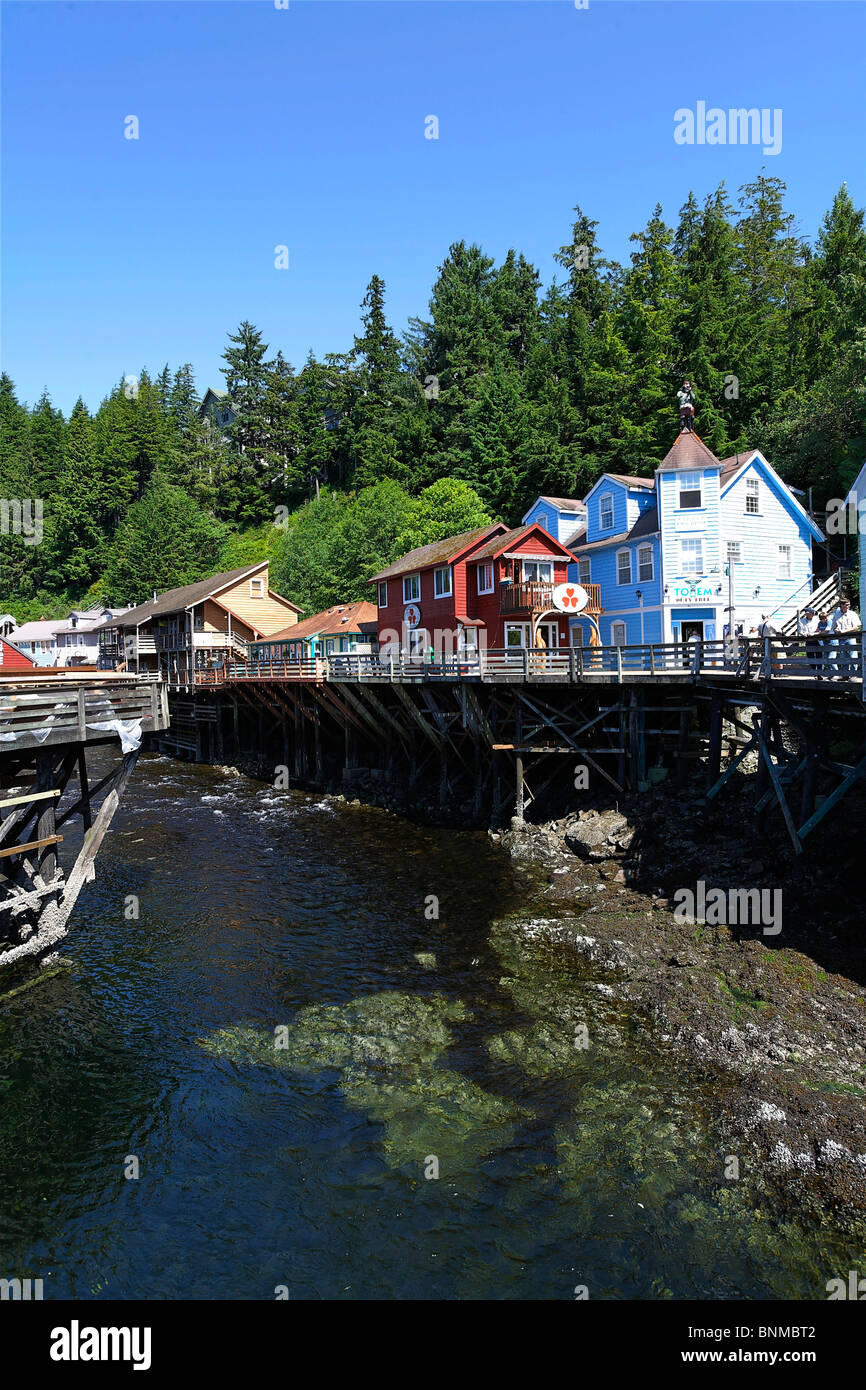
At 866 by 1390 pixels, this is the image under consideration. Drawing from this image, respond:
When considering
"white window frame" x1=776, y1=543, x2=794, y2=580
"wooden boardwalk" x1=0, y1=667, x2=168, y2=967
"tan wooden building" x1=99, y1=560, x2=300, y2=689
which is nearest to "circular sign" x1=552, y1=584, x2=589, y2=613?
"white window frame" x1=776, y1=543, x2=794, y2=580

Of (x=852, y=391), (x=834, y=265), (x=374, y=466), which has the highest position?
(x=834, y=265)

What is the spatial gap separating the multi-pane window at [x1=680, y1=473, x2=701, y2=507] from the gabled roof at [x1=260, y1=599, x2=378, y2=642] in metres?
19.5

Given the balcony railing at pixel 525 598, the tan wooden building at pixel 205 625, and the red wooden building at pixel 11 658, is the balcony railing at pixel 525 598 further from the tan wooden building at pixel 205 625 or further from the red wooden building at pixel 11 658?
the tan wooden building at pixel 205 625

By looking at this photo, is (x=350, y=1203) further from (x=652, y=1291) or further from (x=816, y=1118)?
(x=816, y=1118)

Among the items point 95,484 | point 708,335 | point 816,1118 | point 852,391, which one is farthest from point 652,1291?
point 95,484

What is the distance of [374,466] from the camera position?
218ft

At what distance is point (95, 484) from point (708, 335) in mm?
69713

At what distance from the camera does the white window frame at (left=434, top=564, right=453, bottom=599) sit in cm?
3644

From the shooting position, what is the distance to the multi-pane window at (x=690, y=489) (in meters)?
32.6

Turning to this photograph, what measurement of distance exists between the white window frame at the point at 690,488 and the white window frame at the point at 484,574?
841 centimetres

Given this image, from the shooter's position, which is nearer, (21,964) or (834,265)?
(21,964)

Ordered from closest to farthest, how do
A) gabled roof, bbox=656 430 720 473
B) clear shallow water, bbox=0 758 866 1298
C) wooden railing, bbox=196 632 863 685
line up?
clear shallow water, bbox=0 758 866 1298
wooden railing, bbox=196 632 863 685
gabled roof, bbox=656 430 720 473

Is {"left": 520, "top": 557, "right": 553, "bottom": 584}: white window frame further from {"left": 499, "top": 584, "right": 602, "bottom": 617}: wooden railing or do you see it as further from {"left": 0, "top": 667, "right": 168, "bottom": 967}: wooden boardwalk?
{"left": 0, "top": 667, "right": 168, "bottom": 967}: wooden boardwalk

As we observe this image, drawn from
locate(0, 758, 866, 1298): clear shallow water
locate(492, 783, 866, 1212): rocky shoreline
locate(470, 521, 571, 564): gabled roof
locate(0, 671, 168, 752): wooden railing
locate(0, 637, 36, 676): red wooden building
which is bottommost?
locate(0, 758, 866, 1298): clear shallow water
